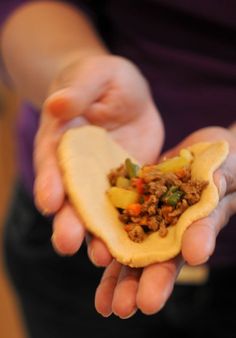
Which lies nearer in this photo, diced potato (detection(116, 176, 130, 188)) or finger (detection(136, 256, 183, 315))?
finger (detection(136, 256, 183, 315))

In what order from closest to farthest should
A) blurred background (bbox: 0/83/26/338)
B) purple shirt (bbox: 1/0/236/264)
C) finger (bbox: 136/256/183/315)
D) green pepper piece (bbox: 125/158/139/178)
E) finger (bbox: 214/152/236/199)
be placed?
finger (bbox: 136/256/183/315), finger (bbox: 214/152/236/199), green pepper piece (bbox: 125/158/139/178), purple shirt (bbox: 1/0/236/264), blurred background (bbox: 0/83/26/338)

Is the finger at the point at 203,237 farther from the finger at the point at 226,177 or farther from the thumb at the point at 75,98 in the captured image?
the thumb at the point at 75,98

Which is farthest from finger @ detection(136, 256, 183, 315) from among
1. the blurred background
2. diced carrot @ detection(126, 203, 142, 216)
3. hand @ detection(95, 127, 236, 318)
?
the blurred background

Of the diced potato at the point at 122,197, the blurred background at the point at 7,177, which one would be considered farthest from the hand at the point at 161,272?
the blurred background at the point at 7,177

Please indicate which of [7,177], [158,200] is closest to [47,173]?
[158,200]

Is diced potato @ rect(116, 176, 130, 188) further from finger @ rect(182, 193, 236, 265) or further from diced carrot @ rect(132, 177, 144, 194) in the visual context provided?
finger @ rect(182, 193, 236, 265)
